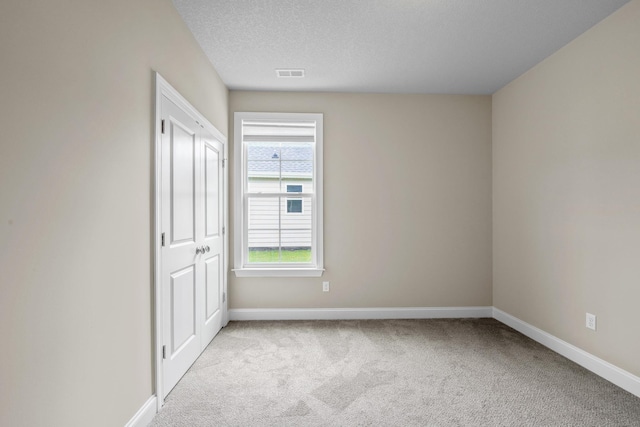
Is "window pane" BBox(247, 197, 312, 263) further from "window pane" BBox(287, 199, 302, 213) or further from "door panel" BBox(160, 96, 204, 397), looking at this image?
"door panel" BBox(160, 96, 204, 397)

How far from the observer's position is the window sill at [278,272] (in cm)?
388

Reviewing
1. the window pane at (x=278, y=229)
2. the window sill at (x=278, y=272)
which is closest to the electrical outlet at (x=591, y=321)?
the window sill at (x=278, y=272)

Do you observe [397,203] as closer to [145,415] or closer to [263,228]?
[263,228]

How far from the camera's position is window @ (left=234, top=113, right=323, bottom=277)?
3.96 m

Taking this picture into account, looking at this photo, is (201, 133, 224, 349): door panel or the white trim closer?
the white trim

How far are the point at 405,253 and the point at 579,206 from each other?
176 cm

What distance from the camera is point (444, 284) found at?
402cm

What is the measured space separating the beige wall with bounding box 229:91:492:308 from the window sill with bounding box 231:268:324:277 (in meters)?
0.08

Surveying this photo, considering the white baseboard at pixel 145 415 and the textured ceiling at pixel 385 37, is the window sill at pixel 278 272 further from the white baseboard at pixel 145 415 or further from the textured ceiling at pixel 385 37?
the textured ceiling at pixel 385 37

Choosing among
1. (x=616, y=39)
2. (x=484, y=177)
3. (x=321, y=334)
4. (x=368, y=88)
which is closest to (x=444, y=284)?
(x=484, y=177)

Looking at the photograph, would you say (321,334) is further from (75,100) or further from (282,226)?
(75,100)

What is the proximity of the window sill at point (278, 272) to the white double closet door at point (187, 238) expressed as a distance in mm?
479

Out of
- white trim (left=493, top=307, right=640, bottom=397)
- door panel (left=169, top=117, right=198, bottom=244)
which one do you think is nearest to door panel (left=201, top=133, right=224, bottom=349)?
door panel (left=169, top=117, right=198, bottom=244)

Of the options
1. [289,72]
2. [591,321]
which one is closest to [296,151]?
[289,72]
